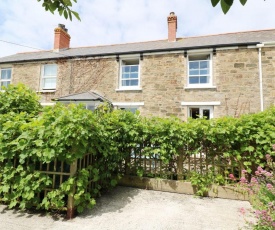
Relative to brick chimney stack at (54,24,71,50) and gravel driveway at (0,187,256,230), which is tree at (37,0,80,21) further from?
brick chimney stack at (54,24,71,50)

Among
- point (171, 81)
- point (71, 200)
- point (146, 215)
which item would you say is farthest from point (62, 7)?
point (171, 81)

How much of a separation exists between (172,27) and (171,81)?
4654 mm

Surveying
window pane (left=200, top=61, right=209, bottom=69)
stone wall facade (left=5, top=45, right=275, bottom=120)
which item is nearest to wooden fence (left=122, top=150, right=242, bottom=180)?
stone wall facade (left=5, top=45, right=275, bottom=120)

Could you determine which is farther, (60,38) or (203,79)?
(60,38)

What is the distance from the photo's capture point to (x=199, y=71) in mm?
10742

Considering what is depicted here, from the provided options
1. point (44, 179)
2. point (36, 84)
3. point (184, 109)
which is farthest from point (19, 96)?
point (36, 84)

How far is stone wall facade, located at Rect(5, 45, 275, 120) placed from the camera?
9.73 meters

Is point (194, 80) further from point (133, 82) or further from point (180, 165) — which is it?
point (180, 165)

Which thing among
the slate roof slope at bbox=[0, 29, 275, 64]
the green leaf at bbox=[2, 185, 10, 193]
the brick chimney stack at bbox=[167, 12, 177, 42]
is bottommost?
the green leaf at bbox=[2, 185, 10, 193]

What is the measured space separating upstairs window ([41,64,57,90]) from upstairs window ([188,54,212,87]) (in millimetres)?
8794

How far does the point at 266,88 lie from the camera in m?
9.53

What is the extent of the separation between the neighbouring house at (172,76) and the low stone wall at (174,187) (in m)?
5.79

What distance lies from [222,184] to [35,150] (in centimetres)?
442

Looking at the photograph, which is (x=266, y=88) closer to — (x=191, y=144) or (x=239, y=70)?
(x=239, y=70)
